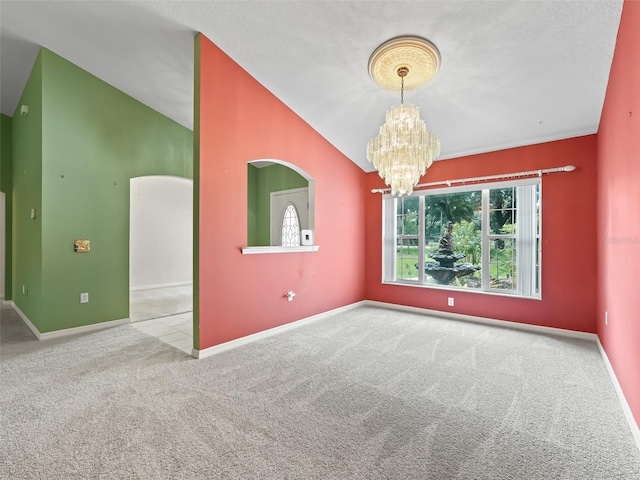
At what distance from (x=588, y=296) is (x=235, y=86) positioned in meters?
4.69

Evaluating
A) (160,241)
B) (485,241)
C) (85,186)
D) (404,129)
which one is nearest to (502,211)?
(485,241)

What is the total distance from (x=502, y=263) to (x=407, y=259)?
1.37 meters

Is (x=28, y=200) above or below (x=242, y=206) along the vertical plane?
above

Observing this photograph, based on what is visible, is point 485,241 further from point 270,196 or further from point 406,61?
point 270,196

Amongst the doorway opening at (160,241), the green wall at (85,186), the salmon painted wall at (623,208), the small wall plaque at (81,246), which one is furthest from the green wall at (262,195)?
the salmon painted wall at (623,208)

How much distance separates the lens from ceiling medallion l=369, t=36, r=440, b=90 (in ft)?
8.27

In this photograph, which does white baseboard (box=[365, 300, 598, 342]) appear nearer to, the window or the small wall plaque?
the window

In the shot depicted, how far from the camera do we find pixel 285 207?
19.8ft

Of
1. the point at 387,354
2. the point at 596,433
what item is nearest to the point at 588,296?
the point at 596,433

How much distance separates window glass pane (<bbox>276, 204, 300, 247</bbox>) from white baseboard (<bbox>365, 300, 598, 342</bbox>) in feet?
6.05

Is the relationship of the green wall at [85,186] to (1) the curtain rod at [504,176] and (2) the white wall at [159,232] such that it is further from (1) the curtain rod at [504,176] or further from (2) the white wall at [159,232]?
(1) the curtain rod at [504,176]

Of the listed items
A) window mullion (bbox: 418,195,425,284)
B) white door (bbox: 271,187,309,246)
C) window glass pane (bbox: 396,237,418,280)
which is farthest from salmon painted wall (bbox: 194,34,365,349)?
window mullion (bbox: 418,195,425,284)

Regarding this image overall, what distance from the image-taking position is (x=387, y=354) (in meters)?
3.03

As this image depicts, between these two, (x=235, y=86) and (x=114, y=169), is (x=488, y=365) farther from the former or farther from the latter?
(x=114, y=169)
